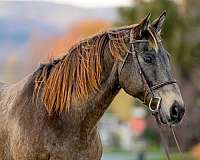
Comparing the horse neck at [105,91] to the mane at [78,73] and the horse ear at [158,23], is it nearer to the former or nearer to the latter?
the mane at [78,73]

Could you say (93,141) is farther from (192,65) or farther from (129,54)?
(192,65)

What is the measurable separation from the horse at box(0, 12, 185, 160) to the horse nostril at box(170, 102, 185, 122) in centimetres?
8

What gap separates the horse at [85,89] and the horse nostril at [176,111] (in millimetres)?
84

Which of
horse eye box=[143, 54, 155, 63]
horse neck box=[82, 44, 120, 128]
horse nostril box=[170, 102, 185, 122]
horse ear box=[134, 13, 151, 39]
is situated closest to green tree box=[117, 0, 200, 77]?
horse neck box=[82, 44, 120, 128]

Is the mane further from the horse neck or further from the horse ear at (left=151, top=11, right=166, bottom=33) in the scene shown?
the horse ear at (left=151, top=11, right=166, bottom=33)

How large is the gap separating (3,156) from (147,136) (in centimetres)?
3412

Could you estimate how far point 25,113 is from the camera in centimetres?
769

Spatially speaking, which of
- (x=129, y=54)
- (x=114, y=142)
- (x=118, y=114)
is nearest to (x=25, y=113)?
(x=129, y=54)

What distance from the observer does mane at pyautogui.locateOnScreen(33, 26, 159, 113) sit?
24.2 ft

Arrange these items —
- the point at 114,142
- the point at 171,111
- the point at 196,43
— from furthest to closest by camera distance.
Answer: the point at 114,142 < the point at 196,43 < the point at 171,111

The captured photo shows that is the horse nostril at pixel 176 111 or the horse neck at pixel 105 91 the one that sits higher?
the horse neck at pixel 105 91

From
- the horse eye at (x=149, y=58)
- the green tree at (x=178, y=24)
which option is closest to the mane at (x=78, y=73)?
the horse eye at (x=149, y=58)

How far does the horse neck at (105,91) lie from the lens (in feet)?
24.1

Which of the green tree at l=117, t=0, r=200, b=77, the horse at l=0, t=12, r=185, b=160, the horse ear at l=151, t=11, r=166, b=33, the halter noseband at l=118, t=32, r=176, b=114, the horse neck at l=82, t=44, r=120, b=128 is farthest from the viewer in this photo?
the green tree at l=117, t=0, r=200, b=77
